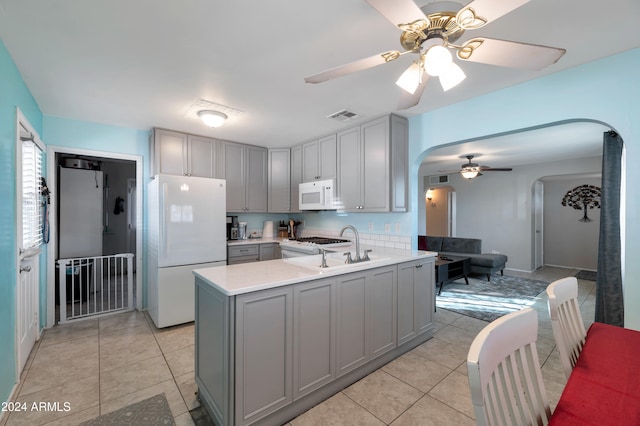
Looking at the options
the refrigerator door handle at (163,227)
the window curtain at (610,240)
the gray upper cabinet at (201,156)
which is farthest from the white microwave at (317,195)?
the window curtain at (610,240)

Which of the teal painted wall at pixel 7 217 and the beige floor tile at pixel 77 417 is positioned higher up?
the teal painted wall at pixel 7 217

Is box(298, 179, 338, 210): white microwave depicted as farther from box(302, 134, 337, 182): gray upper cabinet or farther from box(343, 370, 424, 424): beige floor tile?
box(343, 370, 424, 424): beige floor tile

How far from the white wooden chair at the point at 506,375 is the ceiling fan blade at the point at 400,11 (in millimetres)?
1160

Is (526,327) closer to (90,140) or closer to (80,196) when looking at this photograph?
(90,140)

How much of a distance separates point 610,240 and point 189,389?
3.79 m

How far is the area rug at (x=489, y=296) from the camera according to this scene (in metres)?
3.76

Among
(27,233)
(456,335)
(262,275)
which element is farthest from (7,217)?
(456,335)

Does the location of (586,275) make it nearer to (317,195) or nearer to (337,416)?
(317,195)

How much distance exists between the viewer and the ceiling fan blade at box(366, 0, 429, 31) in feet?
3.39

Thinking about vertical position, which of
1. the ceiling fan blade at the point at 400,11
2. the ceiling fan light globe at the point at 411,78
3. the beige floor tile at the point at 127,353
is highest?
the ceiling fan blade at the point at 400,11

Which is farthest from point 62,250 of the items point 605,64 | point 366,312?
point 605,64

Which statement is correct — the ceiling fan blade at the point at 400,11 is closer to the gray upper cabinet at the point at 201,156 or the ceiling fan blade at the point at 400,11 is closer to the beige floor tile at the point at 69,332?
the gray upper cabinet at the point at 201,156

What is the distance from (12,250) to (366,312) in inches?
105

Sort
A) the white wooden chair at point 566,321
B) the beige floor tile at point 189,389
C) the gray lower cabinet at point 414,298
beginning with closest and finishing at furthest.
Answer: the white wooden chair at point 566,321
the beige floor tile at point 189,389
the gray lower cabinet at point 414,298
